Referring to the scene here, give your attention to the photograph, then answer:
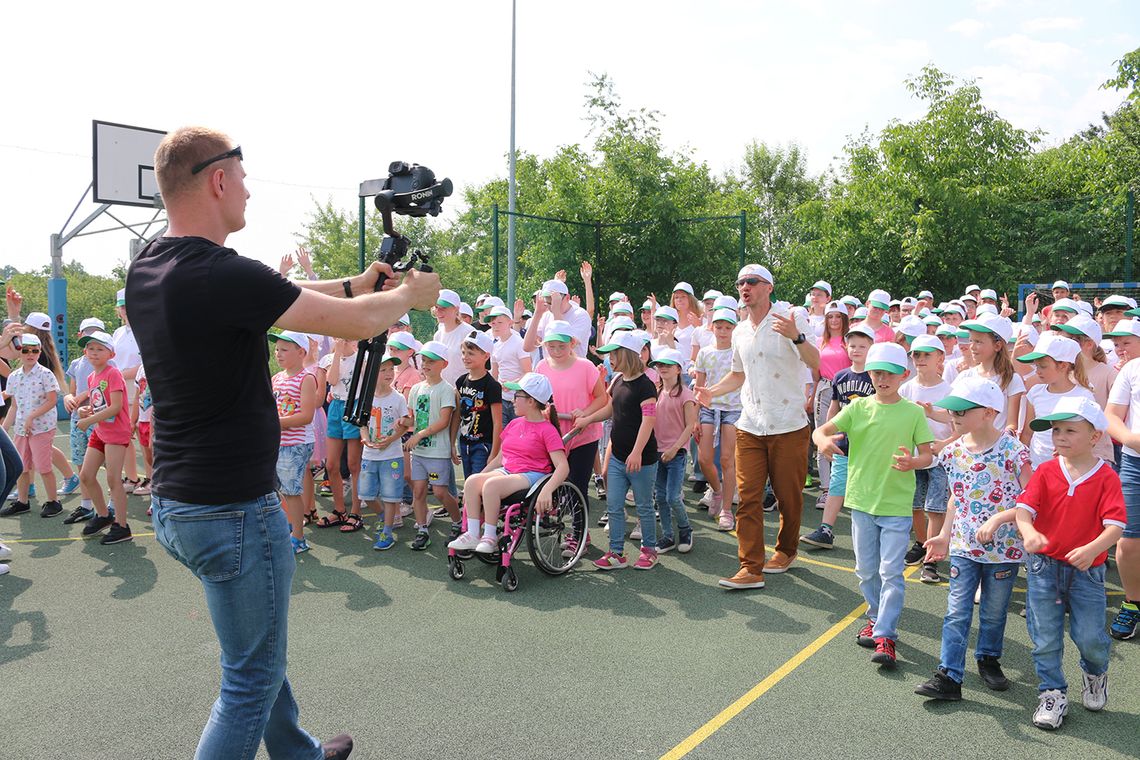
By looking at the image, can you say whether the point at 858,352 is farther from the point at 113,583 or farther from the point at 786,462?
the point at 113,583

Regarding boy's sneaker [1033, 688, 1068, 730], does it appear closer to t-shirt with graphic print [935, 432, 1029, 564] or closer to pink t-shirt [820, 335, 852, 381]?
t-shirt with graphic print [935, 432, 1029, 564]

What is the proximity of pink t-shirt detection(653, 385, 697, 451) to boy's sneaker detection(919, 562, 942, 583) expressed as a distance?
2.00 meters

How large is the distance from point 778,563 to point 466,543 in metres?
2.32

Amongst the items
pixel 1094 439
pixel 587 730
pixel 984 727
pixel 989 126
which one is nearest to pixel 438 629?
pixel 587 730

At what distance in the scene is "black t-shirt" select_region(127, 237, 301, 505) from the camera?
237cm

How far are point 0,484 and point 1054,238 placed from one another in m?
18.7

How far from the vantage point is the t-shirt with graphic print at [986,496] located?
4.16 metres

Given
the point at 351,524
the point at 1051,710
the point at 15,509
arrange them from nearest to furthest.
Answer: the point at 1051,710
the point at 351,524
the point at 15,509

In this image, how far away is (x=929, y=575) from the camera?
5.99 meters

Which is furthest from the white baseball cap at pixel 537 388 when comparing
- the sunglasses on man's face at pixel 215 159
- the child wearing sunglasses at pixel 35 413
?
the child wearing sunglasses at pixel 35 413

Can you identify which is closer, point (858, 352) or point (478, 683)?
point (478, 683)

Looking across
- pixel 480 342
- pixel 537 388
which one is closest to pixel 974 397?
pixel 537 388

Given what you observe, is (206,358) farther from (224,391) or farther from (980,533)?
(980,533)

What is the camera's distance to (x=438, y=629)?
5117mm
